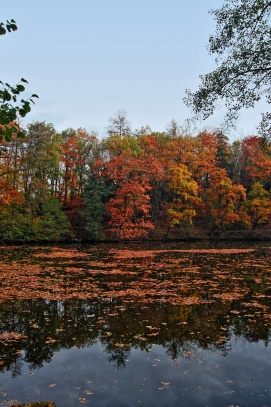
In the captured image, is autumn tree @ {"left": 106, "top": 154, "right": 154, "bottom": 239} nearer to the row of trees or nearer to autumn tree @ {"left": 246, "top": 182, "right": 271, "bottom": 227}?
the row of trees

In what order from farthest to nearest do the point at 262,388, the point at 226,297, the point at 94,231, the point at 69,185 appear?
the point at 69,185
the point at 94,231
the point at 226,297
the point at 262,388

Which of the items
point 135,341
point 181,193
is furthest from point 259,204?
point 135,341

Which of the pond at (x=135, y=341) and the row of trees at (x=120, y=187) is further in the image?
the row of trees at (x=120, y=187)

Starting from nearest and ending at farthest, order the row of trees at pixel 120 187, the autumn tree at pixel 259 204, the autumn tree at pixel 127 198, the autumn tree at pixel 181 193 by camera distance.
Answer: the row of trees at pixel 120 187 → the autumn tree at pixel 127 198 → the autumn tree at pixel 181 193 → the autumn tree at pixel 259 204

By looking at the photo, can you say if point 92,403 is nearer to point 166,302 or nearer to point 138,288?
point 166,302

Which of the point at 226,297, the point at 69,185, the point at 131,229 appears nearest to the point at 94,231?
the point at 131,229

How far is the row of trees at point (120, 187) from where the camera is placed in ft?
123

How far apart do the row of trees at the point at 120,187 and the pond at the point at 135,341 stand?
71.3 ft

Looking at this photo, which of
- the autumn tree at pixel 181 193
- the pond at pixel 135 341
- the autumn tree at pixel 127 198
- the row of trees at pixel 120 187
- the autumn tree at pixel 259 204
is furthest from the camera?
the autumn tree at pixel 259 204

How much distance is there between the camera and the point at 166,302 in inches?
472

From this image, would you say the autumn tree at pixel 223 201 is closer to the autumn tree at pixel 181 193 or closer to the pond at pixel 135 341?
the autumn tree at pixel 181 193

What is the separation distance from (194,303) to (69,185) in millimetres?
36181

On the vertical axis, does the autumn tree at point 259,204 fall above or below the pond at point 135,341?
above

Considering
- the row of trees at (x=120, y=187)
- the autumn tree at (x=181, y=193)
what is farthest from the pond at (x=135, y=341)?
the autumn tree at (x=181, y=193)
